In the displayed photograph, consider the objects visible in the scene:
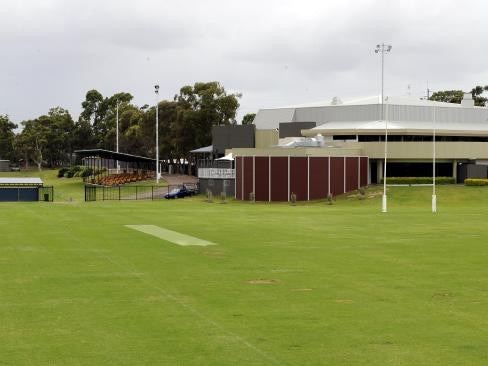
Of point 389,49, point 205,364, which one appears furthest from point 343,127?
point 205,364

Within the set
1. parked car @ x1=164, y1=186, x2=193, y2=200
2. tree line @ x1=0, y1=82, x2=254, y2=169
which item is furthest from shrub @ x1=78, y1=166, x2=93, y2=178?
parked car @ x1=164, y1=186, x2=193, y2=200

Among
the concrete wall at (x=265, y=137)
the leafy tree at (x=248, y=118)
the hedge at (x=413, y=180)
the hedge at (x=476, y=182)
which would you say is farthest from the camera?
the leafy tree at (x=248, y=118)

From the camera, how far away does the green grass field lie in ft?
45.3

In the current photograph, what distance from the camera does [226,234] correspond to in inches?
1515

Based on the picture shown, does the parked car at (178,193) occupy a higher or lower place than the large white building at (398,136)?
lower

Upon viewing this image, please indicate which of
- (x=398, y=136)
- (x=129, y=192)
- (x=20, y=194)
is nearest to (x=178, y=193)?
(x=129, y=192)

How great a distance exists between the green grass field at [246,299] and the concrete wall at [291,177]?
154ft

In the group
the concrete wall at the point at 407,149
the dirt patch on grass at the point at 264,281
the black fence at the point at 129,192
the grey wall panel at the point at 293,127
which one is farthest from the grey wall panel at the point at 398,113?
the dirt patch on grass at the point at 264,281

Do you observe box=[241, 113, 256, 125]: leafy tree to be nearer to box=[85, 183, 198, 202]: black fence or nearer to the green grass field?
box=[85, 183, 198, 202]: black fence

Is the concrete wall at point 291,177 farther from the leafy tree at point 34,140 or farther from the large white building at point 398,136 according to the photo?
the leafy tree at point 34,140

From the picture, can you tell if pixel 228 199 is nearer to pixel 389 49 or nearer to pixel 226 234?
pixel 389 49

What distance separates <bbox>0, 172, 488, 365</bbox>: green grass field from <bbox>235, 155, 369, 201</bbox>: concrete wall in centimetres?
4699

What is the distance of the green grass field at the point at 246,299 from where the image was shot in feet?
45.3

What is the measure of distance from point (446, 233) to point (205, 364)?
1103 inches
